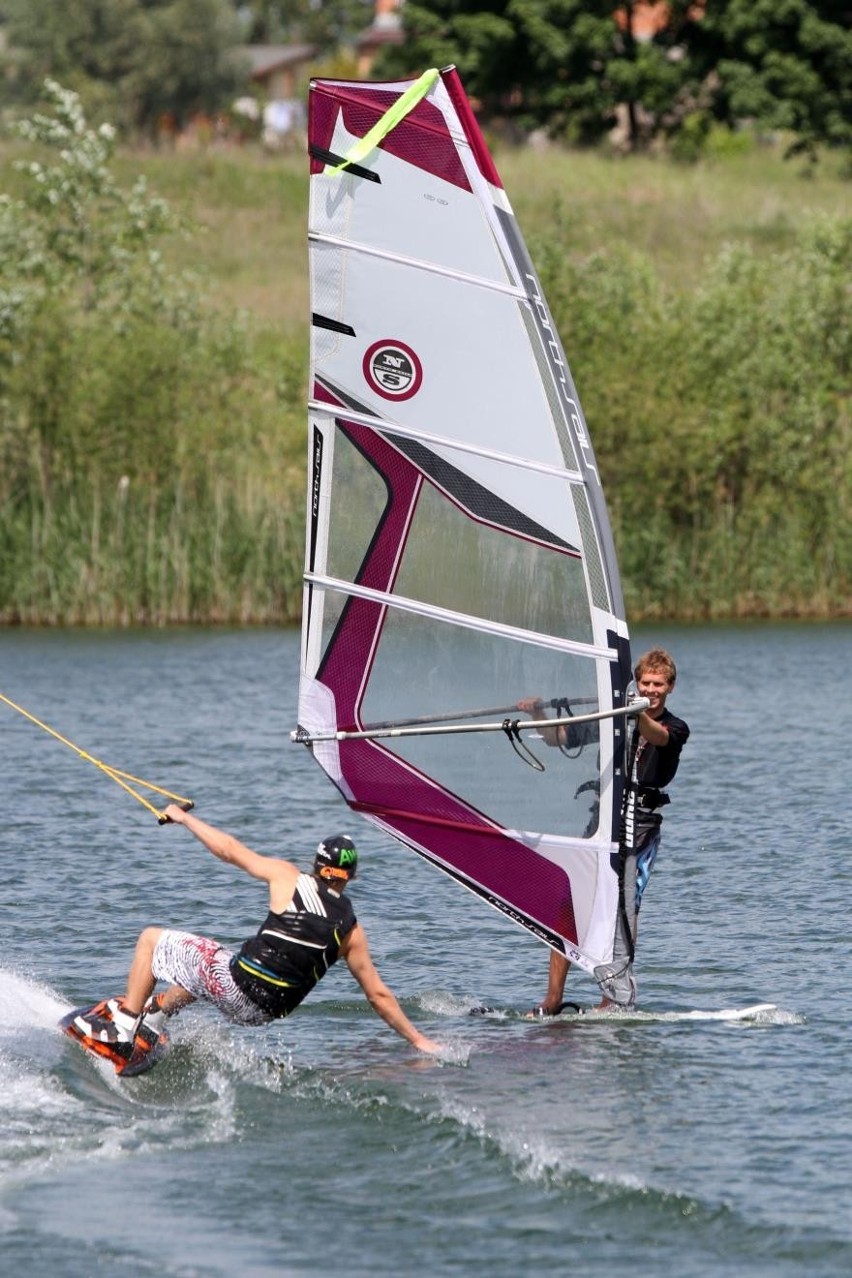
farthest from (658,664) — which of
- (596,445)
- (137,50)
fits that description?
(137,50)

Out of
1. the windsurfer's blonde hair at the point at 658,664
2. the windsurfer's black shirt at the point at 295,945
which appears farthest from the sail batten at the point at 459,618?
the windsurfer's black shirt at the point at 295,945

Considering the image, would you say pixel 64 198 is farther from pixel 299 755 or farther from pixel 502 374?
pixel 502 374

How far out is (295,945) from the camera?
7629 mm

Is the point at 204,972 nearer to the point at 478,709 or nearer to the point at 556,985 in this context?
the point at 478,709

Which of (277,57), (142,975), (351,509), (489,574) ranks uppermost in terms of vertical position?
(277,57)

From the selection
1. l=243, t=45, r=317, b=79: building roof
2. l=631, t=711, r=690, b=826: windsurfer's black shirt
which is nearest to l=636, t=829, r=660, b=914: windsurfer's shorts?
l=631, t=711, r=690, b=826: windsurfer's black shirt

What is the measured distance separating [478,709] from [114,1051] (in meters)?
2.06

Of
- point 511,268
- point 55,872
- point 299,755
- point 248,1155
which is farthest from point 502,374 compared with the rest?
point 299,755

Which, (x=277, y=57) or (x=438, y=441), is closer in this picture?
(x=438, y=441)

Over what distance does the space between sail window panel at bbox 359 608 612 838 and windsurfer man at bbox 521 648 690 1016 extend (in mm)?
187

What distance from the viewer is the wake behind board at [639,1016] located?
29.0ft

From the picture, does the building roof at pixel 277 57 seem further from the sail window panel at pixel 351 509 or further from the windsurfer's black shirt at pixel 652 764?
the windsurfer's black shirt at pixel 652 764

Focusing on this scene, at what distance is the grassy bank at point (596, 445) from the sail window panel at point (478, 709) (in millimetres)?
18026

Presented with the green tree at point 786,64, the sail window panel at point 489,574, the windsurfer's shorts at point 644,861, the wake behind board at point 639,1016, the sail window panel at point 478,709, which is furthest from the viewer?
the green tree at point 786,64
